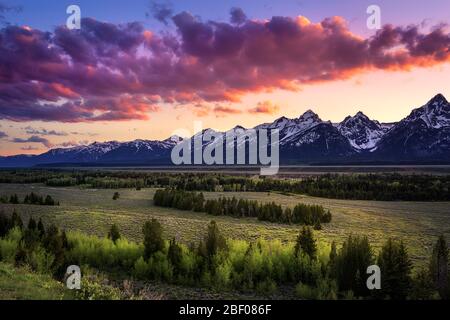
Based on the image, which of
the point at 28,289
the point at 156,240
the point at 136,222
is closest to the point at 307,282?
the point at 156,240

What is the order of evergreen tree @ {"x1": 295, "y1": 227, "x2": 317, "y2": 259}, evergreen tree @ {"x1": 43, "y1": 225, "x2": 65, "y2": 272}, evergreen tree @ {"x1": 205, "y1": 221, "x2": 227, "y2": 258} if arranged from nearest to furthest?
evergreen tree @ {"x1": 43, "y1": 225, "x2": 65, "y2": 272}, evergreen tree @ {"x1": 205, "y1": 221, "x2": 227, "y2": 258}, evergreen tree @ {"x1": 295, "y1": 227, "x2": 317, "y2": 259}

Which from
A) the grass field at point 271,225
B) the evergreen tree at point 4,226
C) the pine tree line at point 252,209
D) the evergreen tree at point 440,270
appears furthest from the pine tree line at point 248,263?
the pine tree line at point 252,209

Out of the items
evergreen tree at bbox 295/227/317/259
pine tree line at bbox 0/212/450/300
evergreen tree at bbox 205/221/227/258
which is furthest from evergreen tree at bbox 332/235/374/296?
evergreen tree at bbox 205/221/227/258

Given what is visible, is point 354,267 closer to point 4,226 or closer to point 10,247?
point 10,247

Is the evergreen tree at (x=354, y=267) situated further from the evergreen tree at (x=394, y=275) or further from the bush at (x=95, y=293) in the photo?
the bush at (x=95, y=293)

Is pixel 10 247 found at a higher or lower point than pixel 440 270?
higher

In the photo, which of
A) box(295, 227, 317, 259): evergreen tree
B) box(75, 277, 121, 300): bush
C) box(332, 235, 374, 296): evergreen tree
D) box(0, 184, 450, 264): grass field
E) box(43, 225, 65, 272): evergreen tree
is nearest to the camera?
box(75, 277, 121, 300): bush

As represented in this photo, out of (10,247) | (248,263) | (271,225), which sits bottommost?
(271,225)

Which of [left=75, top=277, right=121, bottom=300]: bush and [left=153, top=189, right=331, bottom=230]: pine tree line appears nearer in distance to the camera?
[left=75, top=277, right=121, bottom=300]: bush

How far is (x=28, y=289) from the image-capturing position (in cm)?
1074

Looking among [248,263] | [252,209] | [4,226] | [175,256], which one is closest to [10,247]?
[4,226]

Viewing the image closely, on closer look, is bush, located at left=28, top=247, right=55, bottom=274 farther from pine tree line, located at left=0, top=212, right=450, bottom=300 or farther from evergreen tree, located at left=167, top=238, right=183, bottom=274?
evergreen tree, located at left=167, top=238, right=183, bottom=274

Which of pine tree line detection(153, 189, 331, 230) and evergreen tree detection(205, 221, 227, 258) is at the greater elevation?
evergreen tree detection(205, 221, 227, 258)
